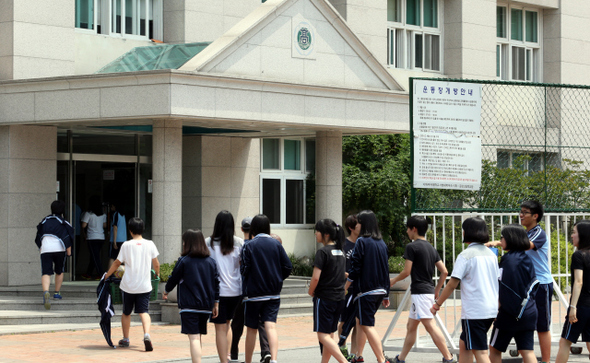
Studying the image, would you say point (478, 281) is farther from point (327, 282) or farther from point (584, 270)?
point (327, 282)

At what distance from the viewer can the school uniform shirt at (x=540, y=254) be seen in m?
9.81

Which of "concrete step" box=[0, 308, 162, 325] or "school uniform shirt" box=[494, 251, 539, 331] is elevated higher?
"school uniform shirt" box=[494, 251, 539, 331]

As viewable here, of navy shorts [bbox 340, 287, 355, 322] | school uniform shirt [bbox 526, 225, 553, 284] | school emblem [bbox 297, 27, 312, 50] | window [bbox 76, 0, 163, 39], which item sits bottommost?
navy shorts [bbox 340, 287, 355, 322]

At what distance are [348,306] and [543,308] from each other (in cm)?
214

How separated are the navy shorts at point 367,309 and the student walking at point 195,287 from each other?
157cm

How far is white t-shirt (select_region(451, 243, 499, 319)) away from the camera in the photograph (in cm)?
840

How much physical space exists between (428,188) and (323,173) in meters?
7.35

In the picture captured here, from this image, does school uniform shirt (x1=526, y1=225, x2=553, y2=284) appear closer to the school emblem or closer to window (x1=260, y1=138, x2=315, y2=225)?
the school emblem

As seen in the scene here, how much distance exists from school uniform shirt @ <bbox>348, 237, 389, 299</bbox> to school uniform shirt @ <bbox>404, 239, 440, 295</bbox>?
36cm

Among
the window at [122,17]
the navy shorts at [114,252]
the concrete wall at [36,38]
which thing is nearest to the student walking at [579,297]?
the navy shorts at [114,252]

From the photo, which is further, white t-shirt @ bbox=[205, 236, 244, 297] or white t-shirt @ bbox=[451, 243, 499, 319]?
white t-shirt @ bbox=[205, 236, 244, 297]

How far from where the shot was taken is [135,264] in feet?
38.5

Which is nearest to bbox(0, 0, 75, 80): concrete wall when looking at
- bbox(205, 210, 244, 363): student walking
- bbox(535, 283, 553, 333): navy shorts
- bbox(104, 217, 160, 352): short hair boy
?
bbox(104, 217, 160, 352): short hair boy

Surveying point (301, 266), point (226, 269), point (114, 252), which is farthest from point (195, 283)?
point (301, 266)
